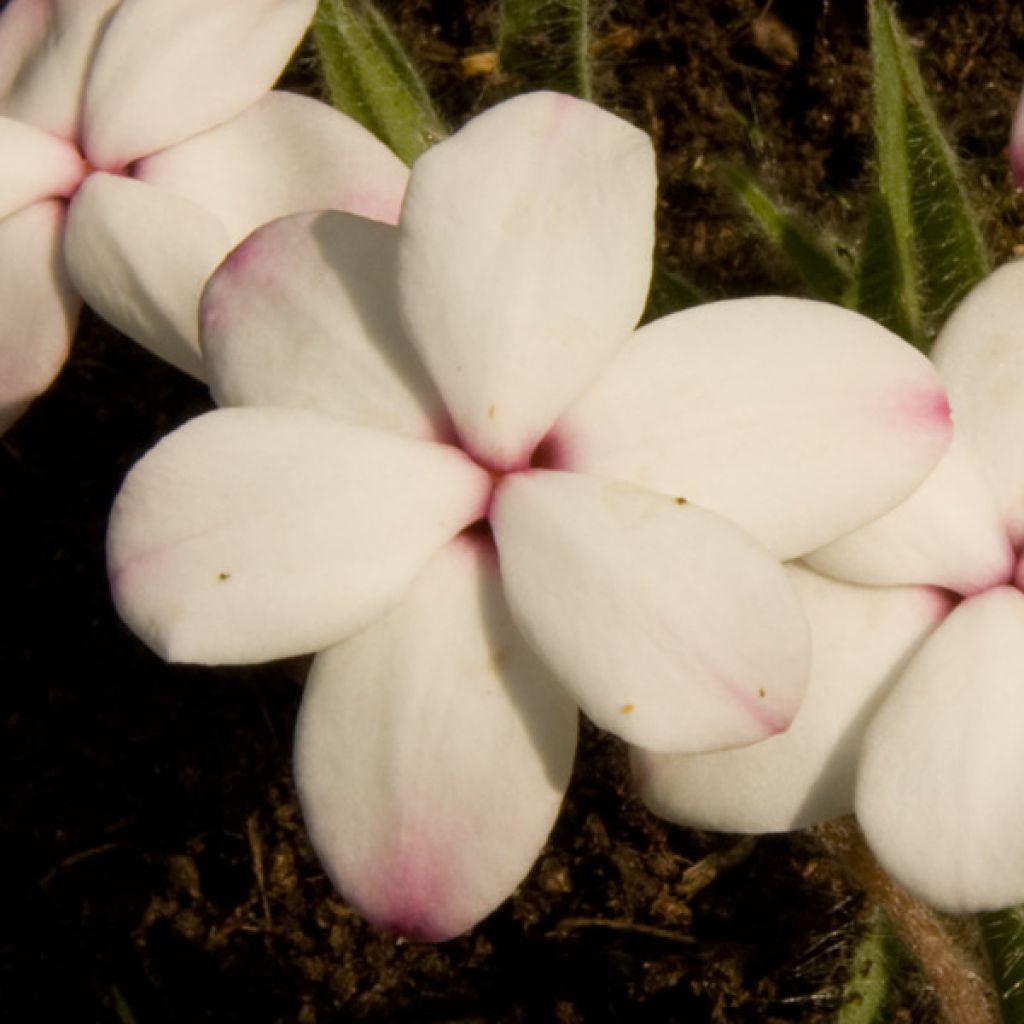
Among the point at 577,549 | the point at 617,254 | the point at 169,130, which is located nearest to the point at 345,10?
the point at 169,130

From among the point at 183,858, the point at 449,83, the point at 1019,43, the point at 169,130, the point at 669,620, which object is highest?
the point at 169,130

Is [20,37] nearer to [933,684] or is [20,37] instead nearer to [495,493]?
[495,493]

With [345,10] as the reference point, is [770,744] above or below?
below

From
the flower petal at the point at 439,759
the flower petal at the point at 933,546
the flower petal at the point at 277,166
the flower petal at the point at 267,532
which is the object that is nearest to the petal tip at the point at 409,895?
the flower petal at the point at 439,759

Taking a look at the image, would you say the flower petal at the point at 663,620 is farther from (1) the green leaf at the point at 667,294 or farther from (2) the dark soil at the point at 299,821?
(2) the dark soil at the point at 299,821

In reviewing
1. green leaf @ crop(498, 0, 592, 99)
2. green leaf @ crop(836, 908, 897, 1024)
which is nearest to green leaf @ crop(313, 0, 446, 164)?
green leaf @ crop(498, 0, 592, 99)

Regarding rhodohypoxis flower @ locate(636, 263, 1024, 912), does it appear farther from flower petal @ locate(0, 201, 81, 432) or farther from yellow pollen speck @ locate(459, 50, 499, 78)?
yellow pollen speck @ locate(459, 50, 499, 78)

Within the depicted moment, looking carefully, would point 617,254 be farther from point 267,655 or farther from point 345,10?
point 345,10
